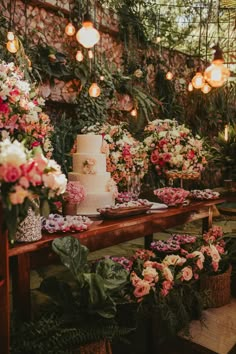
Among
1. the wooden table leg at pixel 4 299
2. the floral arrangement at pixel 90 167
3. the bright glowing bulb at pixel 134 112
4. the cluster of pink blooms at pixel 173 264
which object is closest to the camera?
the wooden table leg at pixel 4 299

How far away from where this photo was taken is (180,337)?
2887mm

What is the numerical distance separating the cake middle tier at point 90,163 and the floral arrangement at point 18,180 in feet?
5.17

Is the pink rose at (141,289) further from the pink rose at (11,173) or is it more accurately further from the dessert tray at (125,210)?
the pink rose at (11,173)

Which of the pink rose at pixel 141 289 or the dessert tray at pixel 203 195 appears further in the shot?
the dessert tray at pixel 203 195

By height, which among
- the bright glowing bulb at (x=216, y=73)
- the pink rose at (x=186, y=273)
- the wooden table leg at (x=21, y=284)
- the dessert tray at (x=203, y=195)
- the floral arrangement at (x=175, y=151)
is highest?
the bright glowing bulb at (x=216, y=73)

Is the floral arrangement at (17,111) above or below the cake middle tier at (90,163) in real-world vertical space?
above

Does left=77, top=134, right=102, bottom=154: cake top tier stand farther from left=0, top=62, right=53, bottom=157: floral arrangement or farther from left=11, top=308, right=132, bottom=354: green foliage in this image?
left=11, top=308, right=132, bottom=354: green foliage

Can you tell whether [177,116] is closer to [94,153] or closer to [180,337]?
[94,153]

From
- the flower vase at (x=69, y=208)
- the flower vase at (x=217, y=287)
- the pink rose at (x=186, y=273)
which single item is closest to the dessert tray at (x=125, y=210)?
the flower vase at (x=69, y=208)

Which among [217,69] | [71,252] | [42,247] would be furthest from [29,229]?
[217,69]

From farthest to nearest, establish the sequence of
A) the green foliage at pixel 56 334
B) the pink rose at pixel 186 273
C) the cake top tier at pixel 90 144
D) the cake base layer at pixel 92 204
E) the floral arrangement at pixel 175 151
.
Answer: the floral arrangement at pixel 175 151
the cake top tier at pixel 90 144
the cake base layer at pixel 92 204
the pink rose at pixel 186 273
the green foliage at pixel 56 334

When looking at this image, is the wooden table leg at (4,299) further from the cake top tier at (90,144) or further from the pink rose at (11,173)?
the cake top tier at (90,144)

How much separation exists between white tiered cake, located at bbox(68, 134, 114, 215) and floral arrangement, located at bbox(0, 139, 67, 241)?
148 cm

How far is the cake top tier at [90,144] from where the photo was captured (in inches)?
126
